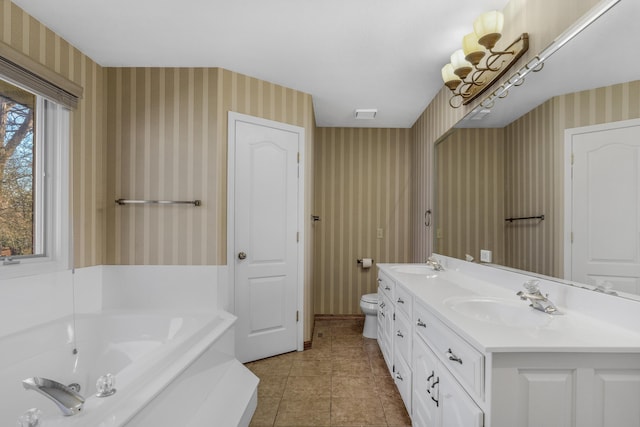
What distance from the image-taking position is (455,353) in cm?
117

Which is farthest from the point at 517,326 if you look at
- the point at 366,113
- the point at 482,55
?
the point at 366,113

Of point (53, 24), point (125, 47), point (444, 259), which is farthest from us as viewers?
point (444, 259)

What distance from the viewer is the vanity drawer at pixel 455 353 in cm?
101

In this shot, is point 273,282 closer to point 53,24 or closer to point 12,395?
point 12,395

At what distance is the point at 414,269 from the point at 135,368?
6.76 ft

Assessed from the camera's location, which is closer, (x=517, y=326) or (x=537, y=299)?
(x=517, y=326)

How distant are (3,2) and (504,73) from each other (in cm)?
273

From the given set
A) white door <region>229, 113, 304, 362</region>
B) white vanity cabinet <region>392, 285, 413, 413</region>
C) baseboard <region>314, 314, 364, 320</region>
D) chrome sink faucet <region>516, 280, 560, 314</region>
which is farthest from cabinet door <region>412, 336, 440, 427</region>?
baseboard <region>314, 314, 364, 320</region>

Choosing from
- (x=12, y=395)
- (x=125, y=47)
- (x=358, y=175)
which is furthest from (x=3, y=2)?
(x=358, y=175)

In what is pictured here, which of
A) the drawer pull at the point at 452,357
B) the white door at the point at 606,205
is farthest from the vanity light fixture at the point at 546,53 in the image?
the drawer pull at the point at 452,357

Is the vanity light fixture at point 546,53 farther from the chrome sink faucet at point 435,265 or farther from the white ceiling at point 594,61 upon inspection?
the chrome sink faucet at point 435,265

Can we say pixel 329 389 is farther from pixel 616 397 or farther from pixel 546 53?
pixel 546 53

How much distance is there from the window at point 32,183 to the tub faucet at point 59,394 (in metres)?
1.15

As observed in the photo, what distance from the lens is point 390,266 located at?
2.77m
